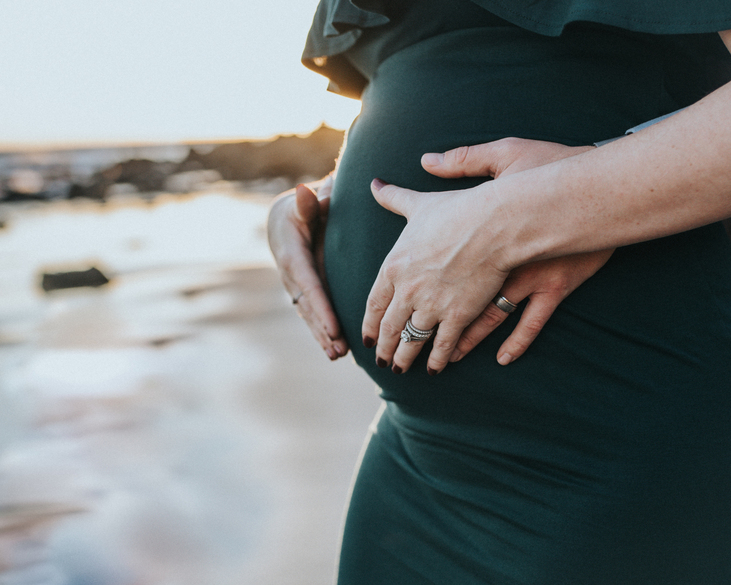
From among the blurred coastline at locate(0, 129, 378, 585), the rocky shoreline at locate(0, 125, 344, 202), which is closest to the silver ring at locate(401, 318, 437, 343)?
the blurred coastline at locate(0, 129, 378, 585)

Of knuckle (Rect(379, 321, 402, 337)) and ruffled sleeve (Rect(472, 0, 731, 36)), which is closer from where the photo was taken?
ruffled sleeve (Rect(472, 0, 731, 36))

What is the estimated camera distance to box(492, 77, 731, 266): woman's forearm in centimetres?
43

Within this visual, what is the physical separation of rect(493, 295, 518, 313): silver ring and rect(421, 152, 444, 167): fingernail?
0.58ft

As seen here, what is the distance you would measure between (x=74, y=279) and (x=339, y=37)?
169 inches

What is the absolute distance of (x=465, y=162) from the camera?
23.7 inches

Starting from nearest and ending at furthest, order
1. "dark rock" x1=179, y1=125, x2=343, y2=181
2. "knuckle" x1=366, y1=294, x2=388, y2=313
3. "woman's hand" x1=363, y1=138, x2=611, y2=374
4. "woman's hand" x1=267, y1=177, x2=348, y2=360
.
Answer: "woman's hand" x1=363, y1=138, x2=611, y2=374
"knuckle" x1=366, y1=294, x2=388, y2=313
"woman's hand" x1=267, y1=177, x2=348, y2=360
"dark rock" x1=179, y1=125, x2=343, y2=181

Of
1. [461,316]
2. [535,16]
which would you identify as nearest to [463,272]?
[461,316]

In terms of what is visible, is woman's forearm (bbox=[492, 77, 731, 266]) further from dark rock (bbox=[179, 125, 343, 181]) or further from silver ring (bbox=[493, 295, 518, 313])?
dark rock (bbox=[179, 125, 343, 181])

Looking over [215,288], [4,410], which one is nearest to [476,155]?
[4,410]

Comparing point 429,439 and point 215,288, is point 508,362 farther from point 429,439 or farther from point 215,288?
point 215,288

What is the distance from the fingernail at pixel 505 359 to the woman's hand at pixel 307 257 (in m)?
0.27

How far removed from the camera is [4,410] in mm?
2496

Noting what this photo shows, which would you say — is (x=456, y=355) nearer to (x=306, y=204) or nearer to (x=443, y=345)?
(x=443, y=345)

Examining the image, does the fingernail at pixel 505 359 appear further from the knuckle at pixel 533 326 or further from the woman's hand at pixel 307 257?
the woman's hand at pixel 307 257
